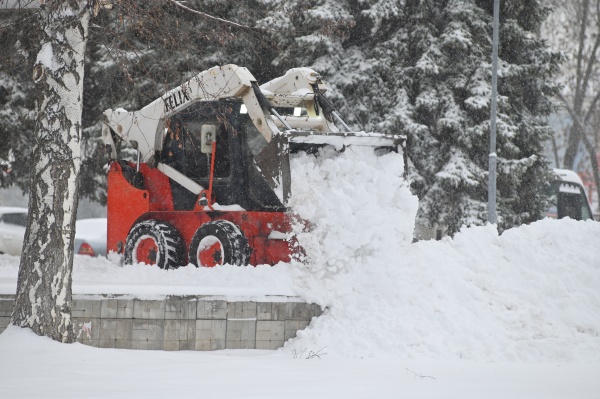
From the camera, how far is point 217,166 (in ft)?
41.8

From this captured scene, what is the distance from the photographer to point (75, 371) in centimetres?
721

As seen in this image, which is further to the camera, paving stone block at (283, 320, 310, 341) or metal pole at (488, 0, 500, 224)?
metal pole at (488, 0, 500, 224)

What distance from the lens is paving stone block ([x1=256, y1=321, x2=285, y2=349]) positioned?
9.52 m

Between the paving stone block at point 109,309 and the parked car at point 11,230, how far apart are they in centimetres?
1227

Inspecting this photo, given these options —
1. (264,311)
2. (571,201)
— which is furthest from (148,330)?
(571,201)

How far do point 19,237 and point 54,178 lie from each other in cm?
1337

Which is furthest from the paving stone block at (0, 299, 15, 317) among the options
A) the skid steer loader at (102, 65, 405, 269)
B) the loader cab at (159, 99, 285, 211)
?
the loader cab at (159, 99, 285, 211)

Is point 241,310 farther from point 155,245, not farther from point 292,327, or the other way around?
point 155,245

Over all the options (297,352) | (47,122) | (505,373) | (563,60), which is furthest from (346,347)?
(563,60)

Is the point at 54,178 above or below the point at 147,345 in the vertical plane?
above

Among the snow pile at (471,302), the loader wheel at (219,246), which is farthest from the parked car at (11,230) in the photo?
the snow pile at (471,302)

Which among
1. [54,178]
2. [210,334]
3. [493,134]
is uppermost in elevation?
[493,134]

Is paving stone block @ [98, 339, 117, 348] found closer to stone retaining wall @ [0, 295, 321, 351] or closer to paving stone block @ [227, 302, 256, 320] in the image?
stone retaining wall @ [0, 295, 321, 351]

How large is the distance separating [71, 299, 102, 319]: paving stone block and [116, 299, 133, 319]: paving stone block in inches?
7.3
